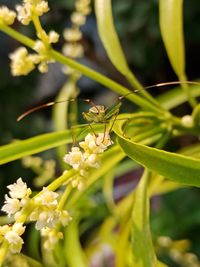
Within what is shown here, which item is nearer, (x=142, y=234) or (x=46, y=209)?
(x=46, y=209)

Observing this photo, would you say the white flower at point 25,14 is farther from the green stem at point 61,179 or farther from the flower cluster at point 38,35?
the green stem at point 61,179

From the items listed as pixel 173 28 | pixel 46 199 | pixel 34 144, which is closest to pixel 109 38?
pixel 173 28

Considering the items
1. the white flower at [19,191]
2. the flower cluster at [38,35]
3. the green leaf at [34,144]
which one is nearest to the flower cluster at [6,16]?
the flower cluster at [38,35]

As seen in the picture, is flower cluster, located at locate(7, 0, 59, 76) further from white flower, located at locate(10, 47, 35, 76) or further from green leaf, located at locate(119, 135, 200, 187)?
green leaf, located at locate(119, 135, 200, 187)

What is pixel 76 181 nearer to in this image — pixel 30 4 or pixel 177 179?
pixel 177 179

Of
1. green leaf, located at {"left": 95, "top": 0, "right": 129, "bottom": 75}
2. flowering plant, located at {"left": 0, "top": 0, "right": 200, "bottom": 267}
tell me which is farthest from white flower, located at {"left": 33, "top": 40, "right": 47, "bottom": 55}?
green leaf, located at {"left": 95, "top": 0, "right": 129, "bottom": 75}

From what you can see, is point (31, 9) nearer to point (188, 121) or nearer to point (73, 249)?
point (188, 121)

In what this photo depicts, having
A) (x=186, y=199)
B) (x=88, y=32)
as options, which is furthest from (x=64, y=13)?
(x=186, y=199)

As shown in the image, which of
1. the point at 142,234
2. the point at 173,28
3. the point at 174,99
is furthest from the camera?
the point at 174,99
